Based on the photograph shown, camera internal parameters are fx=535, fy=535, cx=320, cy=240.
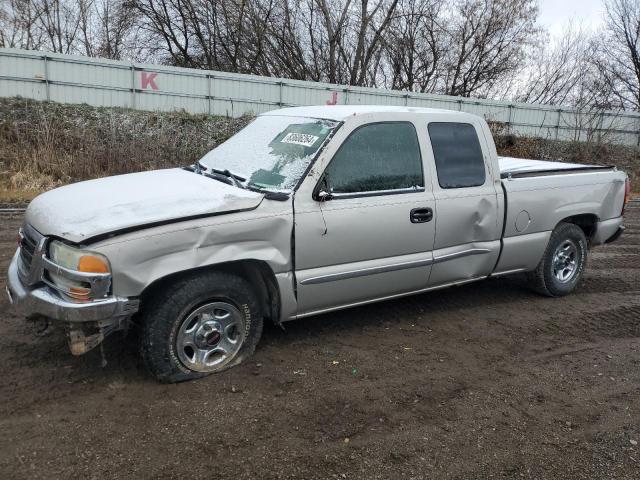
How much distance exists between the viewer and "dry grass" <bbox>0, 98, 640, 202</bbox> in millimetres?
12211

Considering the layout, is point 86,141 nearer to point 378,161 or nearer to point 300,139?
point 300,139

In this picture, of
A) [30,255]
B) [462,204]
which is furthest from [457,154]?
[30,255]

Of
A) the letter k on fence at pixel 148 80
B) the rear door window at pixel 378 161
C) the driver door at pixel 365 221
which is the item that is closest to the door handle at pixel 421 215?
the driver door at pixel 365 221

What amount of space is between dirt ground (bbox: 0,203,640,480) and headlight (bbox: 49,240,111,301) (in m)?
0.72

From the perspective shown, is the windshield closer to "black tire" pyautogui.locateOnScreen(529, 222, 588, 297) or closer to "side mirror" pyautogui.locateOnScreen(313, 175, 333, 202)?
"side mirror" pyautogui.locateOnScreen(313, 175, 333, 202)

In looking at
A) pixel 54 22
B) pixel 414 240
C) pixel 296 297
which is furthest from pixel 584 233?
pixel 54 22

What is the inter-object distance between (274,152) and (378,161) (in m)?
0.81

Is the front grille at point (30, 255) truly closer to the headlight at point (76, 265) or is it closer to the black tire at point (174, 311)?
the headlight at point (76, 265)

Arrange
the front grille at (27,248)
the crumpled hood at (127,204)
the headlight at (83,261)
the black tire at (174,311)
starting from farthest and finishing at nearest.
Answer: the front grille at (27,248)
the black tire at (174,311)
the crumpled hood at (127,204)
the headlight at (83,261)

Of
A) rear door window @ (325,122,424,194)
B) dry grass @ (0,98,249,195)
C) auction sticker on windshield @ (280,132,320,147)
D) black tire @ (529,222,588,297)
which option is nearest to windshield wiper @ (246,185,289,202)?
rear door window @ (325,122,424,194)

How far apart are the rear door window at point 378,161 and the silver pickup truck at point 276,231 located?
0.5 inches

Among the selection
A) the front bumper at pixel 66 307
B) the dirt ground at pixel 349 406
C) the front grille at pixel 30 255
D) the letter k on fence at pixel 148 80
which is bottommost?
the dirt ground at pixel 349 406

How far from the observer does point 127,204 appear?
11.2 feet

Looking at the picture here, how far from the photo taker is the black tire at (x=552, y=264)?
18.1ft
